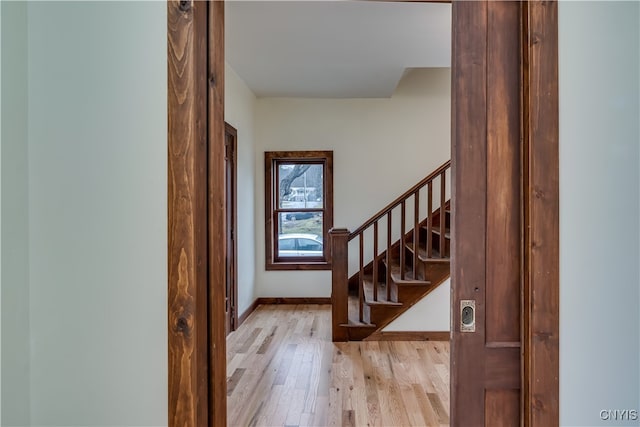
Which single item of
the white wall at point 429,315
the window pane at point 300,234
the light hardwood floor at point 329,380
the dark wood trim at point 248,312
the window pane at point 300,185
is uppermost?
the window pane at point 300,185

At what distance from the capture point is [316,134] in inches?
213

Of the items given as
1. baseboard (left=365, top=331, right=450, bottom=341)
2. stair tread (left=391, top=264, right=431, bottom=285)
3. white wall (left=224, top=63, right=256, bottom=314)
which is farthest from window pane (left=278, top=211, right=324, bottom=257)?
baseboard (left=365, top=331, right=450, bottom=341)

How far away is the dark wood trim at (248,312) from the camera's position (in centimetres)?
460

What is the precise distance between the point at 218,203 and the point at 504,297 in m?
0.86

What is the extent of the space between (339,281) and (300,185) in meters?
1.99

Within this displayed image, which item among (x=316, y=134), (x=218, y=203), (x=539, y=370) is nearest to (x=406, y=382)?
(x=539, y=370)

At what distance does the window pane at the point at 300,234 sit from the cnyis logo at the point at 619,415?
Answer: 451 cm

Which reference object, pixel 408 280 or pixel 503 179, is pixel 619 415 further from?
pixel 408 280

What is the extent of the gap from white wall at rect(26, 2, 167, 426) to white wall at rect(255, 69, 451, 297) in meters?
4.35

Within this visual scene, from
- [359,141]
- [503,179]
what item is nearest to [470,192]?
[503,179]

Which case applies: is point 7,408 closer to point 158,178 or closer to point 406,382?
point 158,178

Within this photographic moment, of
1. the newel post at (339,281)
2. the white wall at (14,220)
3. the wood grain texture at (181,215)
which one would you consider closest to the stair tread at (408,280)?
the newel post at (339,281)

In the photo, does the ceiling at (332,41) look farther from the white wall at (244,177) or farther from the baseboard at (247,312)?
the baseboard at (247,312)

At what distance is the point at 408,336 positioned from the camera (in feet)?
12.9
